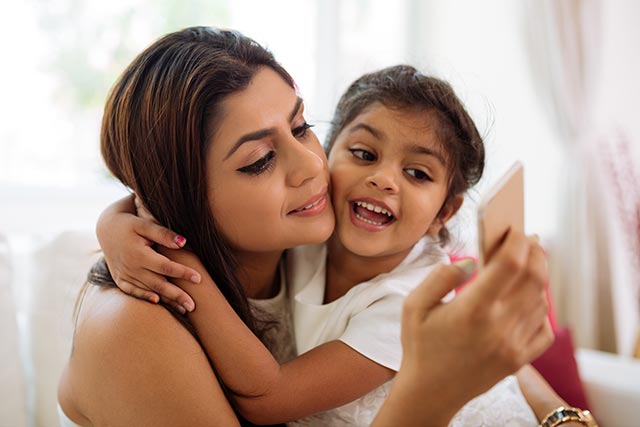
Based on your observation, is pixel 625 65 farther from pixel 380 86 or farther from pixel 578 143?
pixel 380 86

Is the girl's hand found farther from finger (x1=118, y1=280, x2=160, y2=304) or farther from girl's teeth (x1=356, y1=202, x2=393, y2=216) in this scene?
girl's teeth (x1=356, y1=202, x2=393, y2=216)

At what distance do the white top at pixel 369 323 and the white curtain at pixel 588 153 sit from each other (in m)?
2.16

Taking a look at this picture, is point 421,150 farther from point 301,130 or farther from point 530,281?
point 530,281

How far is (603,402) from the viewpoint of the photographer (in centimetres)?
228

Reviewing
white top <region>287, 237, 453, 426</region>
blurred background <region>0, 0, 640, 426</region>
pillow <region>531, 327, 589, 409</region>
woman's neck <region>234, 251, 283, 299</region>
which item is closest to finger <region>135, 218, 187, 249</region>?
woman's neck <region>234, 251, 283, 299</region>

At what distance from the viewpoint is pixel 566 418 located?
1483mm

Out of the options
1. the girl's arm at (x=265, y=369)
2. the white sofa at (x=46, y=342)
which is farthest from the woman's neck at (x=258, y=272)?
the white sofa at (x=46, y=342)

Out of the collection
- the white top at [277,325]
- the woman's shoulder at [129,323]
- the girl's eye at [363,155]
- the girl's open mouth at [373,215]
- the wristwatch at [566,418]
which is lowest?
the wristwatch at [566,418]

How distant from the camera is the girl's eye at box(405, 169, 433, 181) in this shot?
1.47 m

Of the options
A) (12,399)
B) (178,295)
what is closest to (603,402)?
(178,295)

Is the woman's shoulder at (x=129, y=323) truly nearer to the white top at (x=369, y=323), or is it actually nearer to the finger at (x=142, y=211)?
the finger at (x=142, y=211)

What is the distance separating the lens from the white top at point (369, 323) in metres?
1.35

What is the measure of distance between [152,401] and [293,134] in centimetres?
60

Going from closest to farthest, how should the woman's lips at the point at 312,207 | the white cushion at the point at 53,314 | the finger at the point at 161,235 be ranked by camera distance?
the finger at the point at 161,235 → the woman's lips at the point at 312,207 → the white cushion at the point at 53,314
